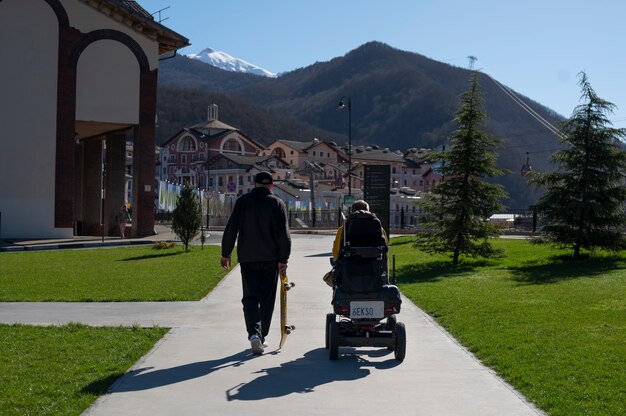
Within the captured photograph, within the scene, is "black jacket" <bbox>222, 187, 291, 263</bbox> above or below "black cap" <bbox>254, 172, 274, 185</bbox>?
below

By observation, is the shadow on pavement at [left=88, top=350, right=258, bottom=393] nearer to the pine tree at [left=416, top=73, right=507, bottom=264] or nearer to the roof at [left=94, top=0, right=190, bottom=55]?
the pine tree at [left=416, top=73, right=507, bottom=264]

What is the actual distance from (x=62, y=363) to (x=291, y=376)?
238 cm

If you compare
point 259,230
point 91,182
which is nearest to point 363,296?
point 259,230

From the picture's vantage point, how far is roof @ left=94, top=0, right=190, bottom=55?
37719 millimetres

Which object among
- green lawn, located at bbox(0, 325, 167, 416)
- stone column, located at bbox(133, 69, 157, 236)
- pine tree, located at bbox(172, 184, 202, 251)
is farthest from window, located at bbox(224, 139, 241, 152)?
green lawn, located at bbox(0, 325, 167, 416)

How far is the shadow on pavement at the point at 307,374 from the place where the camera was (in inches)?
309

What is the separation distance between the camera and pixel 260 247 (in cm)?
1005

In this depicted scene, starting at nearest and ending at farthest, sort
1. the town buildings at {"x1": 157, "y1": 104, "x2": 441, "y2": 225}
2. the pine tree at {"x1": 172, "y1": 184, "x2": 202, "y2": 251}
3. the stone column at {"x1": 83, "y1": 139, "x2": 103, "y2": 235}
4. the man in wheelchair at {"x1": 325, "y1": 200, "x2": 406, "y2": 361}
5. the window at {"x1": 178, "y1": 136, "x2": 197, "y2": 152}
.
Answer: the man in wheelchair at {"x1": 325, "y1": 200, "x2": 406, "y2": 361} → the pine tree at {"x1": 172, "y1": 184, "x2": 202, "y2": 251} → the stone column at {"x1": 83, "y1": 139, "x2": 103, "y2": 235} → the town buildings at {"x1": 157, "y1": 104, "x2": 441, "y2": 225} → the window at {"x1": 178, "y1": 136, "x2": 197, "y2": 152}

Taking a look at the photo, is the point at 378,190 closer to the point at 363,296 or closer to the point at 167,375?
the point at 363,296

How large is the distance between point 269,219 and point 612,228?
57.1 ft

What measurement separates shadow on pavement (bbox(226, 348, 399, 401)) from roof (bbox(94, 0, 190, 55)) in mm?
30505

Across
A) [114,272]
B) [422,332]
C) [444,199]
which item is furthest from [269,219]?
[444,199]

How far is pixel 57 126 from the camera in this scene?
37.3 meters

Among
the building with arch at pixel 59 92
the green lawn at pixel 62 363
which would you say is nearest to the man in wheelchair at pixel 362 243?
the green lawn at pixel 62 363
